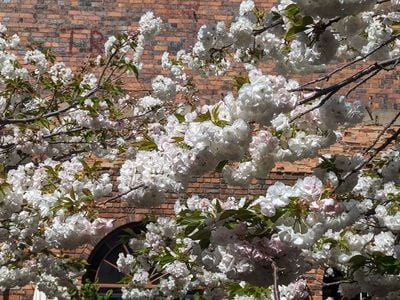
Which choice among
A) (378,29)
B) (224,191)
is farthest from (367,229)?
(224,191)

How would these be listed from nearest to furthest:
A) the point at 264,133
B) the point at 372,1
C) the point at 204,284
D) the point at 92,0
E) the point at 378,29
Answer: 1. the point at 372,1
2. the point at 264,133
3. the point at 378,29
4. the point at 204,284
5. the point at 92,0

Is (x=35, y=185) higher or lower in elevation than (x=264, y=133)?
higher

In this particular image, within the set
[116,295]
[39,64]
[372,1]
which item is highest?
[39,64]

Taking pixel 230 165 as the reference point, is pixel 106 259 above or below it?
above

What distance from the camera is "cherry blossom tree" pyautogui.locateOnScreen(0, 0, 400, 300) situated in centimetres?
483

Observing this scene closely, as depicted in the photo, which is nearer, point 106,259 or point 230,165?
point 230,165

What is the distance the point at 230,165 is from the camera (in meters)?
5.87

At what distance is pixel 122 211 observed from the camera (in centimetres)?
1177

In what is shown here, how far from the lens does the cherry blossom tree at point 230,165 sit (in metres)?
4.83

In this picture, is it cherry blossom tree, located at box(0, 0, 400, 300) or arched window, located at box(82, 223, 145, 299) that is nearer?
cherry blossom tree, located at box(0, 0, 400, 300)

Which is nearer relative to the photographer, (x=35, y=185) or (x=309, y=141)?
(x=309, y=141)

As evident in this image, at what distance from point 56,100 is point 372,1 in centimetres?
545

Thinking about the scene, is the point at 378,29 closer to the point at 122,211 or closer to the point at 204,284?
the point at 204,284

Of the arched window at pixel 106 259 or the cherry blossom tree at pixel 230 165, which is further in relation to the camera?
the arched window at pixel 106 259
